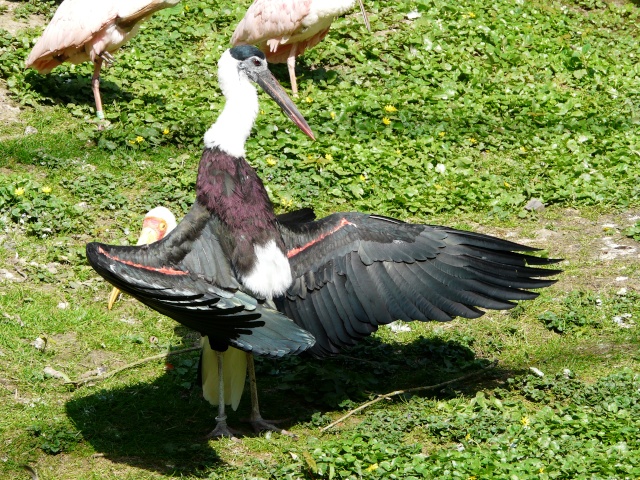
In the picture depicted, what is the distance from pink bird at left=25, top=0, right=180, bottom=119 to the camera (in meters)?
8.21

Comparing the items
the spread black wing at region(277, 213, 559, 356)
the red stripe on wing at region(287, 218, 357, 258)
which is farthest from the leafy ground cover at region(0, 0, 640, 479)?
the red stripe on wing at region(287, 218, 357, 258)

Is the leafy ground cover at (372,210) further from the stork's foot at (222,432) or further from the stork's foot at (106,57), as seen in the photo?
the stork's foot at (106,57)

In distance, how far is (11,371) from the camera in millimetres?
5359

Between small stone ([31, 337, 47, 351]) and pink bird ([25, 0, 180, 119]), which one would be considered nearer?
small stone ([31, 337, 47, 351])

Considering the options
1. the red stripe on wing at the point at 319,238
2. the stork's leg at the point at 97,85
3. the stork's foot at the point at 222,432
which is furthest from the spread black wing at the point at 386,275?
the stork's leg at the point at 97,85

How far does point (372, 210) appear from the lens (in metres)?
7.34

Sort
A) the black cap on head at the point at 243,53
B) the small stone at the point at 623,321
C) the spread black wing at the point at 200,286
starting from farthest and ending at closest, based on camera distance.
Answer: the small stone at the point at 623,321 < the black cap on head at the point at 243,53 < the spread black wing at the point at 200,286

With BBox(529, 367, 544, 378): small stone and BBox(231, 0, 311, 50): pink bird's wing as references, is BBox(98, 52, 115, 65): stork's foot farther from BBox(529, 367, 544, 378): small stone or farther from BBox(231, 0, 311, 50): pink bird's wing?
BBox(529, 367, 544, 378): small stone

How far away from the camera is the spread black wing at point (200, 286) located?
430cm

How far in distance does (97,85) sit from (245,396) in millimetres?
3910

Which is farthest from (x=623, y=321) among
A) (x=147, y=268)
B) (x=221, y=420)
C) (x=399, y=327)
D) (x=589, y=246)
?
(x=147, y=268)

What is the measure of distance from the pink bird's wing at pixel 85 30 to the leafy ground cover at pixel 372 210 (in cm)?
39

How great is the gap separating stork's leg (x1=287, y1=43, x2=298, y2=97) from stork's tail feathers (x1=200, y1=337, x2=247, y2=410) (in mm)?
4282

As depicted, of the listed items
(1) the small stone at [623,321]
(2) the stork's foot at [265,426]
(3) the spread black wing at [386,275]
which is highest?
(3) the spread black wing at [386,275]
